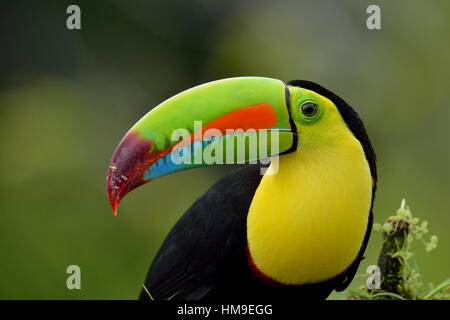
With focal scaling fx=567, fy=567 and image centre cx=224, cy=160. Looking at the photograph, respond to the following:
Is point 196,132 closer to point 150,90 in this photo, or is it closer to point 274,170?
point 274,170

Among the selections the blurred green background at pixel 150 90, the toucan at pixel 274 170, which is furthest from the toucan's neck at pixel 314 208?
the blurred green background at pixel 150 90

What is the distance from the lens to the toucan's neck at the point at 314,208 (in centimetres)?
177

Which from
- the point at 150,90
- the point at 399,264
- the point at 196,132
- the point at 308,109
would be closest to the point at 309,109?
the point at 308,109

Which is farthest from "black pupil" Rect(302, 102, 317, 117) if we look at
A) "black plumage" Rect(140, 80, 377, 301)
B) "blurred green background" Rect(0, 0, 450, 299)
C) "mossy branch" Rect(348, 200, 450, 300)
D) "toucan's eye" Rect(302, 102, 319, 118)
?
"blurred green background" Rect(0, 0, 450, 299)

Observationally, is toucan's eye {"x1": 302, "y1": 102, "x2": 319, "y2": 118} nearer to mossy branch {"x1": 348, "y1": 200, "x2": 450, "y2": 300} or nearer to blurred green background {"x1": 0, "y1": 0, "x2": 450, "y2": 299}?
mossy branch {"x1": 348, "y1": 200, "x2": 450, "y2": 300}

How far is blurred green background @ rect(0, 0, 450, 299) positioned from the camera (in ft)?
13.9

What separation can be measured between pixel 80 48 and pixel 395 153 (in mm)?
2850

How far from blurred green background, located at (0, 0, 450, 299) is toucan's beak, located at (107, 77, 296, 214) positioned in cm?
246

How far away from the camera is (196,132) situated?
5.59 ft

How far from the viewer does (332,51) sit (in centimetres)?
480

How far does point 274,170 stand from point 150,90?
3.37m

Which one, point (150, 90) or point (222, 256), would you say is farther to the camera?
point (150, 90)

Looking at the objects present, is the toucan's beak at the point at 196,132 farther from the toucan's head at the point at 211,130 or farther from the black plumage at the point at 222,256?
the black plumage at the point at 222,256
